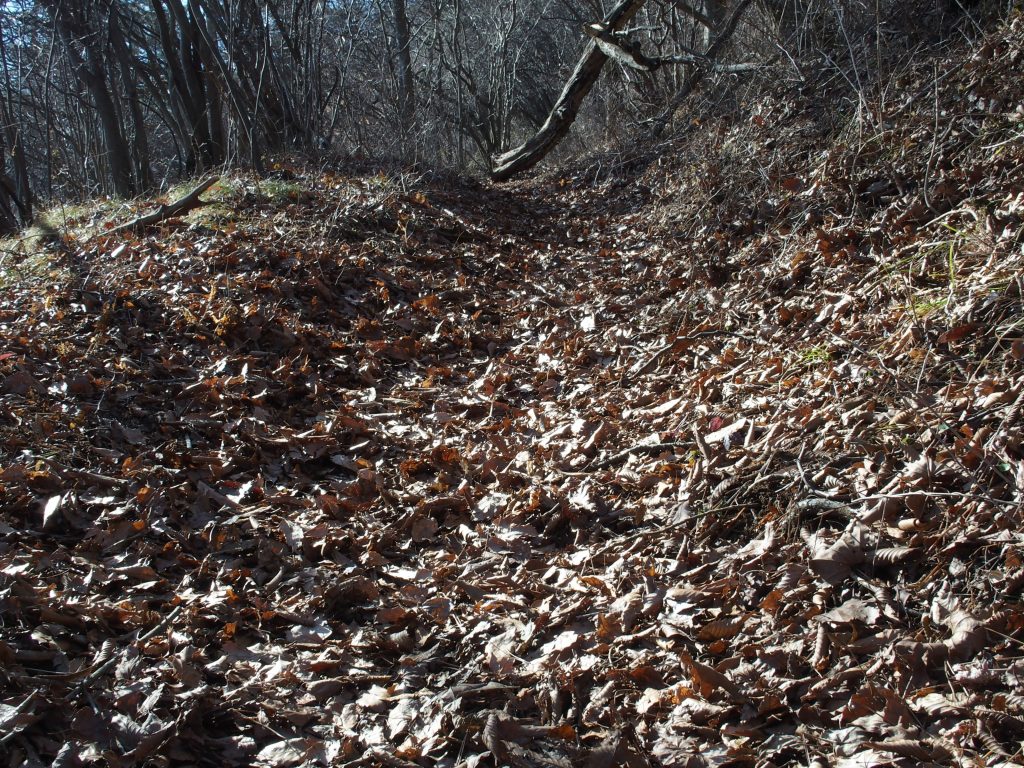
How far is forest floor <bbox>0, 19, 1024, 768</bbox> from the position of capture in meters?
2.46

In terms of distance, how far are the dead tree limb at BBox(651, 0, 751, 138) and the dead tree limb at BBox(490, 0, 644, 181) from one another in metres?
1.35

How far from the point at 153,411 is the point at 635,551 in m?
3.16

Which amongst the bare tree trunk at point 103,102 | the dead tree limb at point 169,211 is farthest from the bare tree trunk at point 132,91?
the dead tree limb at point 169,211

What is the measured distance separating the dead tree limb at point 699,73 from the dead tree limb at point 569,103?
1.35 m

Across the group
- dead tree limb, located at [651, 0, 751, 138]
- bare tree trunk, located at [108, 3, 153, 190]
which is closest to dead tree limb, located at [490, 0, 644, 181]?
dead tree limb, located at [651, 0, 751, 138]

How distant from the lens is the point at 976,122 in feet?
18.0

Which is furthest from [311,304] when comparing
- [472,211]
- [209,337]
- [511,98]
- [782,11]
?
[511,98]

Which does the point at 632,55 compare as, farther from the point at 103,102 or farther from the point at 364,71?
the point at 103,102

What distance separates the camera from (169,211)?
306 inches

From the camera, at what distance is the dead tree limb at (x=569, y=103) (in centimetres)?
1128

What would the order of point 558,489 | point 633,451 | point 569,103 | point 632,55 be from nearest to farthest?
point 558,489 → point 633,451 → point 632,55 → point 569,103

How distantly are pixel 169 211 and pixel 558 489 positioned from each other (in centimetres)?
595

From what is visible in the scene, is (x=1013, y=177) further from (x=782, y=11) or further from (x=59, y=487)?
(x=59, y=487)

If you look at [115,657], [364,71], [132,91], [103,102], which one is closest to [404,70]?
[364,71]
